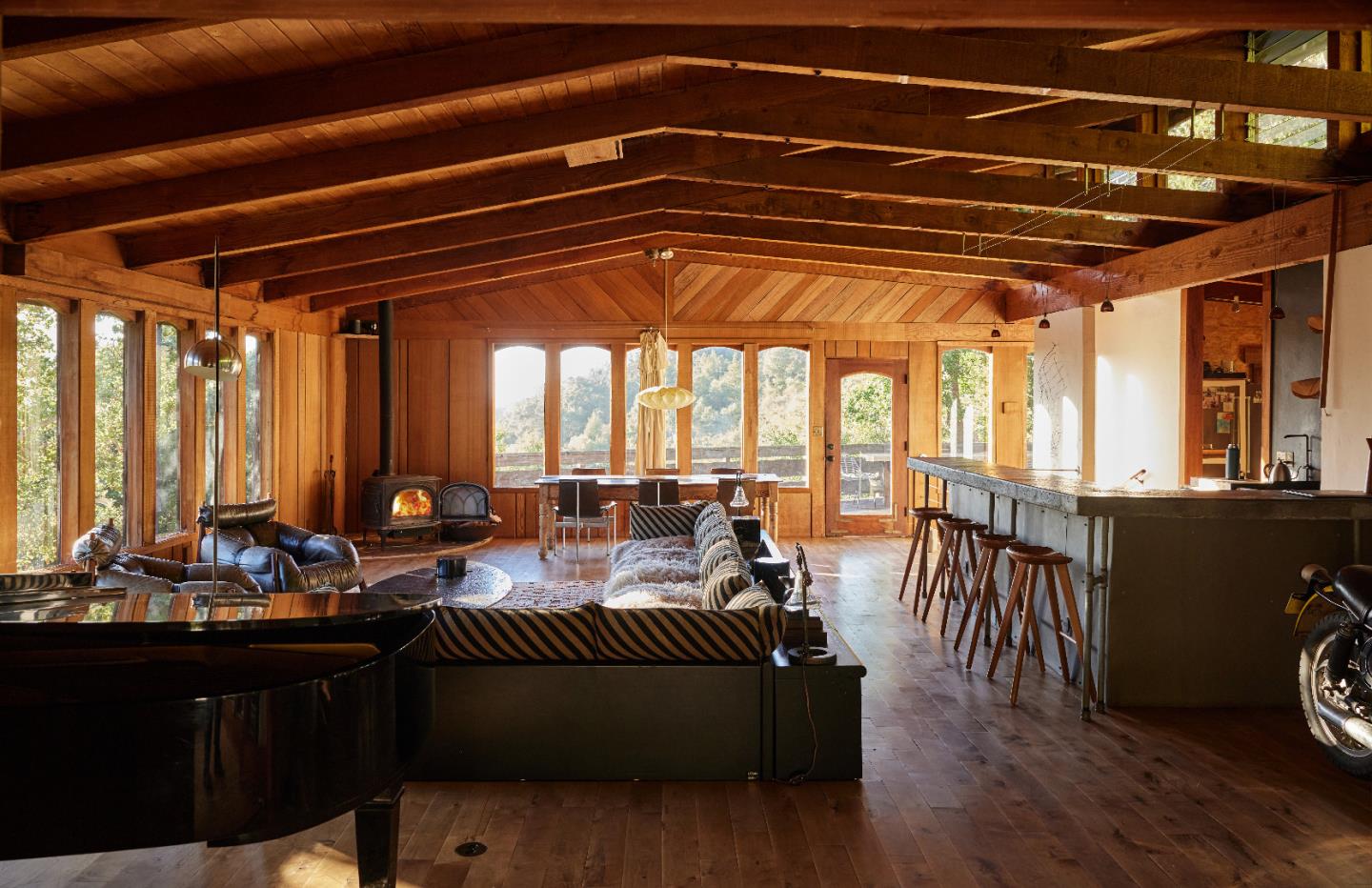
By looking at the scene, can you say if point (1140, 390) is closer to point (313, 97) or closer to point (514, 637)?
point (514, 637)

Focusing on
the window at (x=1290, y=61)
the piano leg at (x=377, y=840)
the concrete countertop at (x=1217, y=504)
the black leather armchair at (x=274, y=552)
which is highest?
the window at (x=1290, y=61)

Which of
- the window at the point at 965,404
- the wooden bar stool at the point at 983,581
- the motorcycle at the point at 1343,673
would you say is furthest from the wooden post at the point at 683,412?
the motorcycle at the point at 1343,673

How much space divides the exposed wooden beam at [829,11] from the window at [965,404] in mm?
9730

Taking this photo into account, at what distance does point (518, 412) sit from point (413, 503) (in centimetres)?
204

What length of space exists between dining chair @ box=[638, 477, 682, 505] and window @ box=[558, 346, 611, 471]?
2.49 m

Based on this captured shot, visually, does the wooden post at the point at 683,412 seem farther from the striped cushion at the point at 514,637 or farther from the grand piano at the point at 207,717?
the grand piano at the point at 207,717

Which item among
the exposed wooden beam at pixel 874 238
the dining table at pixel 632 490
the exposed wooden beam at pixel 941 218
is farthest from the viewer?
the dining table at pixel 632 490

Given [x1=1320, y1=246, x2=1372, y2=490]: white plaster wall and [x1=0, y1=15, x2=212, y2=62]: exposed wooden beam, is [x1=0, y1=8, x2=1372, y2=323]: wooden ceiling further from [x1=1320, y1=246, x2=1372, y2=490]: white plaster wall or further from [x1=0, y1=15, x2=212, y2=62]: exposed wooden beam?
[x1=1320, y1=246, x2=1372, y2=490]: white plaster wall

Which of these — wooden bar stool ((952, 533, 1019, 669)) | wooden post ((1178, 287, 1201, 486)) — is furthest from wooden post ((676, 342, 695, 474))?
wooden bar stool ((952, 533, 1019, 669))

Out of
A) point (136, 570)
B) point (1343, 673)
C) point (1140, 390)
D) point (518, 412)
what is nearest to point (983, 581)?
point (1343, 673)

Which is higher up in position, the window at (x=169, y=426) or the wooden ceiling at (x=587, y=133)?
the wooden ceiling at (x=587, y=133)

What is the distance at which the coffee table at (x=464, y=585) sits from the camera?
20.7ft

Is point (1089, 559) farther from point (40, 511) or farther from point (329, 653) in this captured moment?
point (40, 511)

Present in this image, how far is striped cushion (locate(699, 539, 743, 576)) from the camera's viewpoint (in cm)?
573
